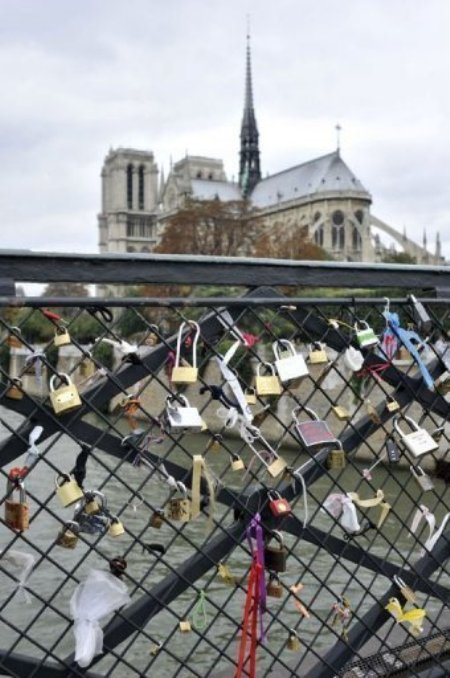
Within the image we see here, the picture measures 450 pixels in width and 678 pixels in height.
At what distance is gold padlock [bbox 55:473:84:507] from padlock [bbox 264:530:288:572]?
2.24 feet

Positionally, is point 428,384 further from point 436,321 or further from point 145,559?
point 145,559

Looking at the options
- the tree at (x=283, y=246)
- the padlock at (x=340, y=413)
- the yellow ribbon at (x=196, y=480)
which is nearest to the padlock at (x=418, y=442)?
the padlock at (x=340, y=413)

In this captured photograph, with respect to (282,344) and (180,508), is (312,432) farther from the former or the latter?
(180,508)

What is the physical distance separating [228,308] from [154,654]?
1027 mm

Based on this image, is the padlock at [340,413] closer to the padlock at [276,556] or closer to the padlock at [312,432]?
the padlock at [312,432]

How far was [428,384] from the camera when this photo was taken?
2.64 meters

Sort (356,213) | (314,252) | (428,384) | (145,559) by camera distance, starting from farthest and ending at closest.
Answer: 1. (356,213)
2. (314,252)
3. (145,559)
4. (428,384)

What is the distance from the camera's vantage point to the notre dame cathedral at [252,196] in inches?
2798

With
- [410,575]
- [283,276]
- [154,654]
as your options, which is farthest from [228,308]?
[410,575]

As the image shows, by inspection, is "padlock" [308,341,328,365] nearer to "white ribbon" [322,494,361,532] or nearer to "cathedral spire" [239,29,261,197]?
"white ribbon" [322,494,361,532]

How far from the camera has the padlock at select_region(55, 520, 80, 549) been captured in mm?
2046

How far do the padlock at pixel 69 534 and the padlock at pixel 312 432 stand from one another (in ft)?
2.32

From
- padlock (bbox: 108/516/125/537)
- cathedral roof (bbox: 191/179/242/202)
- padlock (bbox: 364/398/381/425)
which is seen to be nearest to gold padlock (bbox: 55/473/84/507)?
padlock (bbox: 108/516/125/537)

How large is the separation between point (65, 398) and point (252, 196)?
86.1 meters
